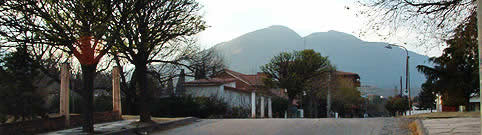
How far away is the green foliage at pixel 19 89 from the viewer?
13.0 meters

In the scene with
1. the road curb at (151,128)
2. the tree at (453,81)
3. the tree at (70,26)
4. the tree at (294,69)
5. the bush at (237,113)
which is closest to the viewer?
the tree at (70,26)

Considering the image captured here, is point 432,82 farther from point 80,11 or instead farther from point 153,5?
point 80,11

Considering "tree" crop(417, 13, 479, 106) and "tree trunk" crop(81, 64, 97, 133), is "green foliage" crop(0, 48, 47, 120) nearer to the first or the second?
"tree trunk" crop(81, 64, 97, 133)

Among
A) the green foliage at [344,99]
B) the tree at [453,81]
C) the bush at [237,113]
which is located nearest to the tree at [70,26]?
the bush at [237,113]

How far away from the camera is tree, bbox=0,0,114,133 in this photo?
1219cm

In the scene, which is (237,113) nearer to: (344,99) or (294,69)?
(294,69)

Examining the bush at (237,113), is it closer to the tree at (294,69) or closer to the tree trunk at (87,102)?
the tree at (294,69)

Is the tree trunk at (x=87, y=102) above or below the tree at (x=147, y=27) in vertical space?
below

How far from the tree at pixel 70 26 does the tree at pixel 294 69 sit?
103ft

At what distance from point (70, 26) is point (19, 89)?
2624 mm

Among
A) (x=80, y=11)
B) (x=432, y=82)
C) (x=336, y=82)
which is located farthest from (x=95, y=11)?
(x=336, y=82)

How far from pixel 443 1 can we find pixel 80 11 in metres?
10.3

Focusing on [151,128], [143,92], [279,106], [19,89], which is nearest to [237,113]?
[279,106]

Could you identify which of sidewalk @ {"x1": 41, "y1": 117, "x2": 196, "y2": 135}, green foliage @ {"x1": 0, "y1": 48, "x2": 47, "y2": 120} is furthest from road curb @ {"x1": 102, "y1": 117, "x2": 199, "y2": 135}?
green foliage @ {"x1": 0, "y1": 48, "x2": 47, "y2": 120}
